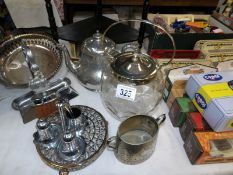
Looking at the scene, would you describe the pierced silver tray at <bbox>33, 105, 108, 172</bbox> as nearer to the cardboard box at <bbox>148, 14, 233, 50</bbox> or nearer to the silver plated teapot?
the silver plated teapot

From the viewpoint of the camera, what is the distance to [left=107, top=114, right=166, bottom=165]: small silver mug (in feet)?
1.55

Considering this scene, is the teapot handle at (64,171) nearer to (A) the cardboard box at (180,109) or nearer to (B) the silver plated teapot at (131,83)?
(B) the silver plated teapot at (131,83)

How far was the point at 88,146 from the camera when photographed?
538 millimetres

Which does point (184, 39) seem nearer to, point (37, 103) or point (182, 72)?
point (182, 72)

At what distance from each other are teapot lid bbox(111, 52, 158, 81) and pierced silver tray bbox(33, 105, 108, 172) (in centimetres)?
16

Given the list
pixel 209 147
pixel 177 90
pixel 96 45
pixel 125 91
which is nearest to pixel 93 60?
pixel 96 45

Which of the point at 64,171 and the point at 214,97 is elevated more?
the point at 214,97

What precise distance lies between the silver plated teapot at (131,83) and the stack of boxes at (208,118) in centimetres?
8

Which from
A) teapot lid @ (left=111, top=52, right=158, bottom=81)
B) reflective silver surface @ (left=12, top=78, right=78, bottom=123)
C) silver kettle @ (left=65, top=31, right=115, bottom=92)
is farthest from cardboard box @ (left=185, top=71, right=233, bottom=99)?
reflective silver surface @ (left=12, top=78, right=78, bottom=123)

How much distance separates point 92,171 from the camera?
52 centimetres

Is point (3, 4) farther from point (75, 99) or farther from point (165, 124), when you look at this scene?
point (165, 124)

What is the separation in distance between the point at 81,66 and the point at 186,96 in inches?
12.4

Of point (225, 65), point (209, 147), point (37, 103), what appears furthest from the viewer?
point (225, 65)

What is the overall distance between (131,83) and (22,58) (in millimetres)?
400
